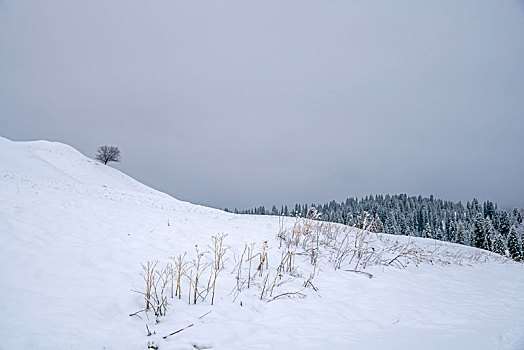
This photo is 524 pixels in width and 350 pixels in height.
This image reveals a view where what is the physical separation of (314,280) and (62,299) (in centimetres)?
465

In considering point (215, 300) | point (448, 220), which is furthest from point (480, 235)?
point (215, 300)

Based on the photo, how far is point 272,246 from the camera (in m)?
8.03

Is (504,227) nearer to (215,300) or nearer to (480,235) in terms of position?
(480,235)

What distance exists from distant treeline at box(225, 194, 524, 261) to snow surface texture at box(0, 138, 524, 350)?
3039 mm

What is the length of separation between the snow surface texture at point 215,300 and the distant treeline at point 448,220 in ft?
9.97

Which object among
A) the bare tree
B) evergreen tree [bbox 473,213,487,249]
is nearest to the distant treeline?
evergreen tree [bbox 473,213,487,249]

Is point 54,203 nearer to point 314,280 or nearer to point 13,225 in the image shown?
point 13,225

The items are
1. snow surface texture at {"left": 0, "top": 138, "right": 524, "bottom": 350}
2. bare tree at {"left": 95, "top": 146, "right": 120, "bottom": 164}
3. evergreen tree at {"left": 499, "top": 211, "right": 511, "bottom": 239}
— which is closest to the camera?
snow surface texture at {"left": 0, "top": 138, "right": 524, "bottom": 350}

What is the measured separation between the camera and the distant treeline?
54.1m

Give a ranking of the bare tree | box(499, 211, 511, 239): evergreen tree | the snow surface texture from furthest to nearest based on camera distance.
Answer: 1. box(499, 211, 511, 239): evergreen tree
2. the bare tree
3. the snow surface texture

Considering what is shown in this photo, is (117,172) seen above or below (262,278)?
above

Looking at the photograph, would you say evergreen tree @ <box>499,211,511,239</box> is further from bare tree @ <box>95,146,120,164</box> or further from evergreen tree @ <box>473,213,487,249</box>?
bare tree @ <box>95,146,120,164</box>

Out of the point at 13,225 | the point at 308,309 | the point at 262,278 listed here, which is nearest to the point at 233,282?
the point at 262,278

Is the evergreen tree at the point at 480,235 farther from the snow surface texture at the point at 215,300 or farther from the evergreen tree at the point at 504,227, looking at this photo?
the snow surface texture at the point at 215,300
